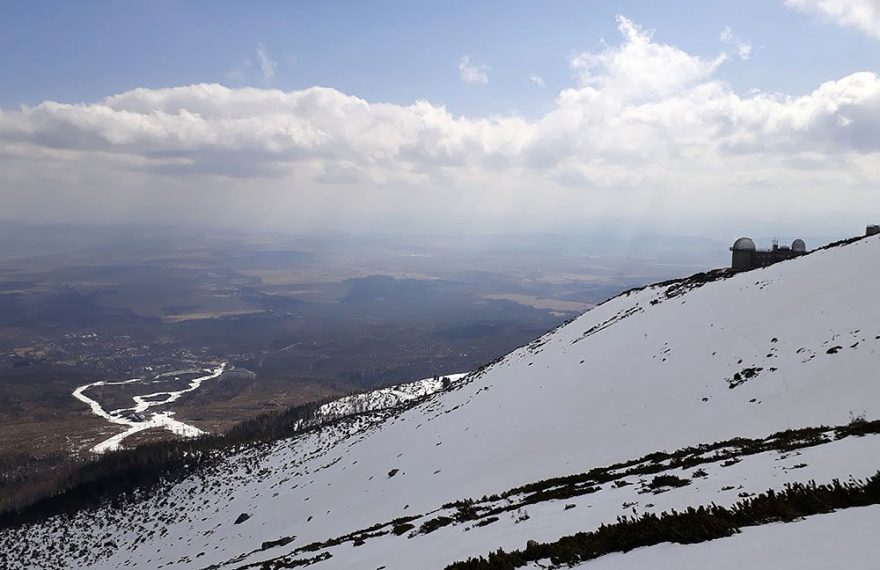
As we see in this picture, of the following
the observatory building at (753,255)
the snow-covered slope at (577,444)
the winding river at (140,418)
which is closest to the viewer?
the snow-covered slope at (577,444)

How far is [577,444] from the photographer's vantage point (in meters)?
27.2

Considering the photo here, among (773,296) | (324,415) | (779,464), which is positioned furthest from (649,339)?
(324,415)

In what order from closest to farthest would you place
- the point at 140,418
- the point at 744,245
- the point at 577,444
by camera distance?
the point at 577,444 < the point at 744,245 < the point at 140,418

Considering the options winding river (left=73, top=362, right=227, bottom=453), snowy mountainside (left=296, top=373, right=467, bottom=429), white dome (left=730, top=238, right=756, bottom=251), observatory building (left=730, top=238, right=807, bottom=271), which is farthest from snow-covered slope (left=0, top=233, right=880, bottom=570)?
winding river (left=73, top=362, right=227, bottom=453)

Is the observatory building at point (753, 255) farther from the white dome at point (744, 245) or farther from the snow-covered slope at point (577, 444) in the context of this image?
the snow-covered slope at point (577, 444)

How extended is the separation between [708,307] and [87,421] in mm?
196311

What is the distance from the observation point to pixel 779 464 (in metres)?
12.5

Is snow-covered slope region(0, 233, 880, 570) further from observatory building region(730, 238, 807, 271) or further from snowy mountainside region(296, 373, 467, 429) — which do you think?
snowy mountainside region(296, 373, 467, 429)

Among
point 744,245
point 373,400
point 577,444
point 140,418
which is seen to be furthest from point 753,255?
point 140,418

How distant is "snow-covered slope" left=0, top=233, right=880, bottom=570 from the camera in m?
14.5

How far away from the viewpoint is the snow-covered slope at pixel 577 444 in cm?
1453

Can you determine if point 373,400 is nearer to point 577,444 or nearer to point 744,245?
point 744,245

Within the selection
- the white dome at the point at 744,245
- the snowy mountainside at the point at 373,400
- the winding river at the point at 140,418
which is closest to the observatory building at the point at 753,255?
the white dome at the point at 744,245

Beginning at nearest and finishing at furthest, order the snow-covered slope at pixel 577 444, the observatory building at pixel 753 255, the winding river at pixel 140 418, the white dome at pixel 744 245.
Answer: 1. the snow-covered slope at pixel 577 444
2. the observatory building at pixel 753 255
3. the white dome at pixel 744 245
4. the winding river at pixel 140 418
